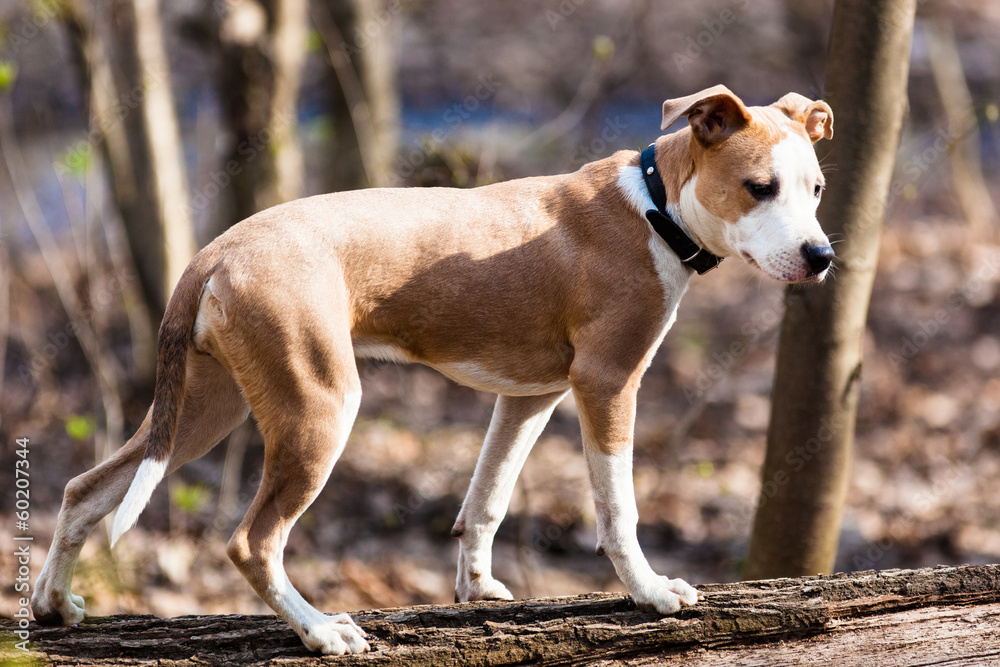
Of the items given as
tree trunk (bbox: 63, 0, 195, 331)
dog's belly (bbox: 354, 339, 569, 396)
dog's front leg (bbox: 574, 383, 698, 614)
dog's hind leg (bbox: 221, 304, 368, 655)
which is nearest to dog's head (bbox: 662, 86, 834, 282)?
dog's front leg (bbox: 574, 383, 698, 614)

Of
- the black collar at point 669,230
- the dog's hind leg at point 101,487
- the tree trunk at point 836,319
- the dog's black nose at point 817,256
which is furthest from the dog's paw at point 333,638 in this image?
the tree trunk at point 836,319

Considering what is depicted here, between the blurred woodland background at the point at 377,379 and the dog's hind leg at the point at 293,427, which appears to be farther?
the blurred woodland background at the point at 377,379

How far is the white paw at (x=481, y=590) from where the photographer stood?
403cm

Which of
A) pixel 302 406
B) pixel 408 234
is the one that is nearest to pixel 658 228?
pixel 408 234

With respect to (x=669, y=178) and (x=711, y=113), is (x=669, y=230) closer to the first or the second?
(x=669, y=178)

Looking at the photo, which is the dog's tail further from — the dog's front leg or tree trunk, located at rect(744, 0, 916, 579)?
tree trunk, located at rect(744, 0, 916, 579)

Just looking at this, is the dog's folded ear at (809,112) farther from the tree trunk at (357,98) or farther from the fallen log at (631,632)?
the tree trunk at (357,98)

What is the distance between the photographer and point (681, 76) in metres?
16.8

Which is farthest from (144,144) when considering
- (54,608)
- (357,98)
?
(54,608)

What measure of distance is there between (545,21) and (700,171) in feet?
56.3

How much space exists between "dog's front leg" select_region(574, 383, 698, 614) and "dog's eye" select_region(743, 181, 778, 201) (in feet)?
2.79

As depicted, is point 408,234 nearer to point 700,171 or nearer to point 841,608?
point 700,171

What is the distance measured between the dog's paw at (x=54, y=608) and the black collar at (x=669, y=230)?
2678 mm

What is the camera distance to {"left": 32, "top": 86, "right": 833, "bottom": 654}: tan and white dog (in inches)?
127
